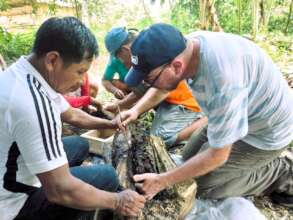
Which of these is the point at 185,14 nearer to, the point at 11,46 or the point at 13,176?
the point at 11,46

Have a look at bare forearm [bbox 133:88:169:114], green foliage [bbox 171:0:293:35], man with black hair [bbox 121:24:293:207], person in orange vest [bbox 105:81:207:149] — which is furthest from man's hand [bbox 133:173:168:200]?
green foliage [bbox 171:0:293:35]

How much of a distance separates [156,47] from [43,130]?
2.11 feet

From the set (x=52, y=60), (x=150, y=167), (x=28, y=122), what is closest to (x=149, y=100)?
(x=150, y=167)

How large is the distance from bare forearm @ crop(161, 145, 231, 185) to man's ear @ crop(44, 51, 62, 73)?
2.71 feet

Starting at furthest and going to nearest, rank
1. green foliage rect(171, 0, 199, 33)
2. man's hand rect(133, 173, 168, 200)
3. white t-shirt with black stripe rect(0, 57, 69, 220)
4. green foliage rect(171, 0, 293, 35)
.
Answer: green foliage rect(171, 0, 199, 33) → green foliage rect(171, 0, 293, 35) → man's hand rect(133, 173, 168, 200) → white t-shirt with black stripe rect(0, 57, 69, 220)

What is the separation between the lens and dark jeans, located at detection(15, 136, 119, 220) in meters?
1.69

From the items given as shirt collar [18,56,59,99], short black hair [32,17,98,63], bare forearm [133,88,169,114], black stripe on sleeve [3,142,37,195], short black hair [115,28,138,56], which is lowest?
bare forearm [133,88,169,114]

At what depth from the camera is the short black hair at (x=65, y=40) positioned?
145 centimetres

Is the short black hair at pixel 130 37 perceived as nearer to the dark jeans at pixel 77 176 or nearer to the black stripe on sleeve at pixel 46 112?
the dark jeans at pixel 77 176

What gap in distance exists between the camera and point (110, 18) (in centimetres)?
882

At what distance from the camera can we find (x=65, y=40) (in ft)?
4.76

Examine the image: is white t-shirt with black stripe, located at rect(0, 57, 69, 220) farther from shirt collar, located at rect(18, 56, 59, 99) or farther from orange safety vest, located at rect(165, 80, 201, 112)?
orange safety vest, located at rect(165, 80, 201, 112)

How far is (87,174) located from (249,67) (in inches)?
40.3

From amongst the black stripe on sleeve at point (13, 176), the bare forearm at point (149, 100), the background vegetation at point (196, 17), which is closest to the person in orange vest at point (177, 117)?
the bare forearm at point (149, 100)
